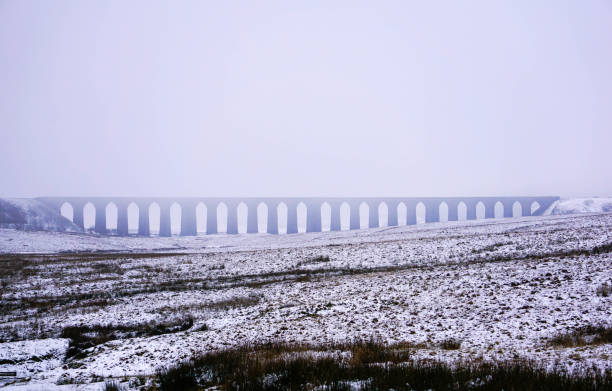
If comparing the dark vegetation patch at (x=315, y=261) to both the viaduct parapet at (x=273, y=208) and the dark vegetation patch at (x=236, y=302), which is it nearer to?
the dark vegetation patch at (x=236, y=302)

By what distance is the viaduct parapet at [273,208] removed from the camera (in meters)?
78.1

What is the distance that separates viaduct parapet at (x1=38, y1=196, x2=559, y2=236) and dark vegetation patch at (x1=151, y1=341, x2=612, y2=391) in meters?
74.3

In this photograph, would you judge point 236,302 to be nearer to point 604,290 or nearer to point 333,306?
point 333,306

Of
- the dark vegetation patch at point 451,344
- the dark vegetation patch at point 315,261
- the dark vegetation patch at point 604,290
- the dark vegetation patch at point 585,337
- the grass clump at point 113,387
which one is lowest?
the dark vegetation patch at point 315,261

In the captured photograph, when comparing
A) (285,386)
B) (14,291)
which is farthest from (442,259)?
(14,291)

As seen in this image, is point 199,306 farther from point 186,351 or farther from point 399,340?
point 399,340

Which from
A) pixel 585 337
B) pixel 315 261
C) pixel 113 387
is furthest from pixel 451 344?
pixel 315 261

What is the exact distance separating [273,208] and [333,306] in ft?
240

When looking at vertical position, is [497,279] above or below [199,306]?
above

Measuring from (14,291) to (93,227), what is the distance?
69.4 meters

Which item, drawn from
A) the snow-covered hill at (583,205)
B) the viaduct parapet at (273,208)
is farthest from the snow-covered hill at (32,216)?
the snow-covered hill at (583,205)

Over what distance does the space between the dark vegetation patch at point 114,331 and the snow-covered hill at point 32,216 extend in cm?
6204

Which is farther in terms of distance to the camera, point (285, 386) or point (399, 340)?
point (399, 340)

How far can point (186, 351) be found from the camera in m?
8.13
